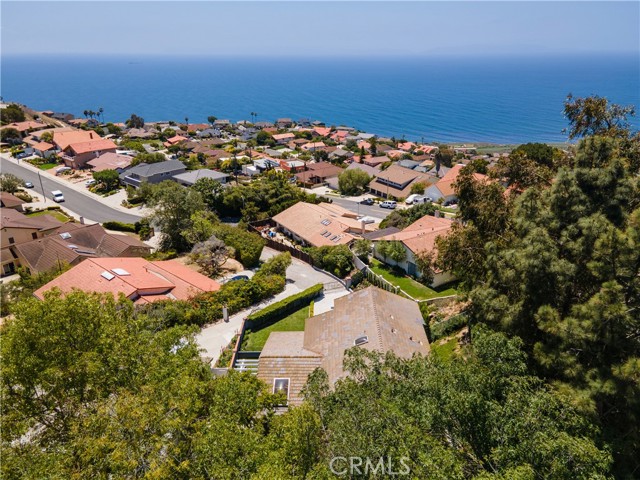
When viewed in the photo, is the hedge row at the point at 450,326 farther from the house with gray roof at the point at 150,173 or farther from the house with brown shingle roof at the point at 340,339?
the house with gray roof at the point at 150,173

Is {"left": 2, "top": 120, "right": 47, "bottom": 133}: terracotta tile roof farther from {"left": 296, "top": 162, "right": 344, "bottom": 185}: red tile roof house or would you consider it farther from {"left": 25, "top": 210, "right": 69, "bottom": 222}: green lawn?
{"left": 296, "top": 162, "right": 344, "bottom": 185}: red tile roof house

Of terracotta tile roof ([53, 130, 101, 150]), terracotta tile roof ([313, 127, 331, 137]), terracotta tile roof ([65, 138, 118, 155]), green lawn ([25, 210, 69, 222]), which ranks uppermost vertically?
terracotta tile roof ([53, 130, 101, 150])

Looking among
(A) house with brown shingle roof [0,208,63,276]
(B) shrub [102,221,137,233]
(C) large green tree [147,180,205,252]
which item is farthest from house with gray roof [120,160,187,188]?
(C) large green tree [147,180,205,252]

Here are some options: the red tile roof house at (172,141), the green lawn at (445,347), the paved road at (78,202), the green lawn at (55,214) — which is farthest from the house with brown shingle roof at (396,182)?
the red tile roof house at (172,141)

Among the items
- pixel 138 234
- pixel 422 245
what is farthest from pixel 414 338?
pixel 138 234

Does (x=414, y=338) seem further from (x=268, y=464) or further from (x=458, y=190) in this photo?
(x=268, y=464)

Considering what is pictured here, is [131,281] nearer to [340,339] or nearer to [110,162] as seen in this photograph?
[340,339]
